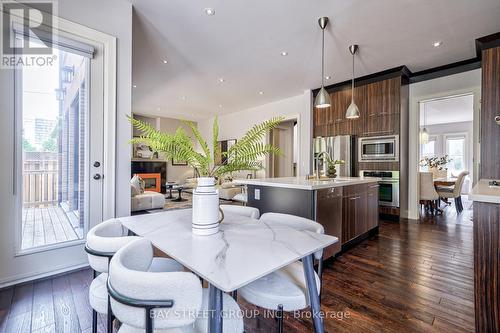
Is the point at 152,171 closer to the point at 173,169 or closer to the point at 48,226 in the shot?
the point at 173,169

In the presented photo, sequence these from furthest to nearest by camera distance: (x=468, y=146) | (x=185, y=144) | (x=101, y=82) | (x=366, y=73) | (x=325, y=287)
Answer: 1. (x=468, y=146)
2. (x=366, y=73)
3. (x=101, y=82)
4. (x=325, y=287)
5. (x=185, y=144)

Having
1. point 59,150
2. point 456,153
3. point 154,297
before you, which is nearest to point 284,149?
point 456,153

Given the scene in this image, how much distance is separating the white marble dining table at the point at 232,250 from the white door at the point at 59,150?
1172 millimetres

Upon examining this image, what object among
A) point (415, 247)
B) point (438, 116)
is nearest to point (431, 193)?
point (415, 247)

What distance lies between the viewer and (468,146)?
8.15 metres

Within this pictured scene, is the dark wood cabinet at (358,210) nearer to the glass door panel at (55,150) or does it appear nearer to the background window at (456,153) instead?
the glass door panel at (55,150)

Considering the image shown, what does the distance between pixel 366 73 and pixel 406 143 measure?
1595mm

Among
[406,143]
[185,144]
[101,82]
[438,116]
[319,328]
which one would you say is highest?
[438,116]

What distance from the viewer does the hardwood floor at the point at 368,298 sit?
1.52 metres

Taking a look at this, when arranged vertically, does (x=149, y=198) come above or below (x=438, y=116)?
below

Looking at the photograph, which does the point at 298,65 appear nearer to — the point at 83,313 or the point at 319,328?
the point at 319,328

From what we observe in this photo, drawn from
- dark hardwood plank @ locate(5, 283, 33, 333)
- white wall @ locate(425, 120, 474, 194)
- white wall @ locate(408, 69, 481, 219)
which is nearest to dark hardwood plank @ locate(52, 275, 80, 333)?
dark hardwood plank @ locate(5, 283, 33, 333)

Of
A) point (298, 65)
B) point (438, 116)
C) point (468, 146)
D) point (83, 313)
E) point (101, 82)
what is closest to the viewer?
point (83, 313)

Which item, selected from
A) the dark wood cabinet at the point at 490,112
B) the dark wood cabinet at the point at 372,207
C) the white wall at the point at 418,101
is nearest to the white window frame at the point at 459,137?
the white wall at the point at 418,101
